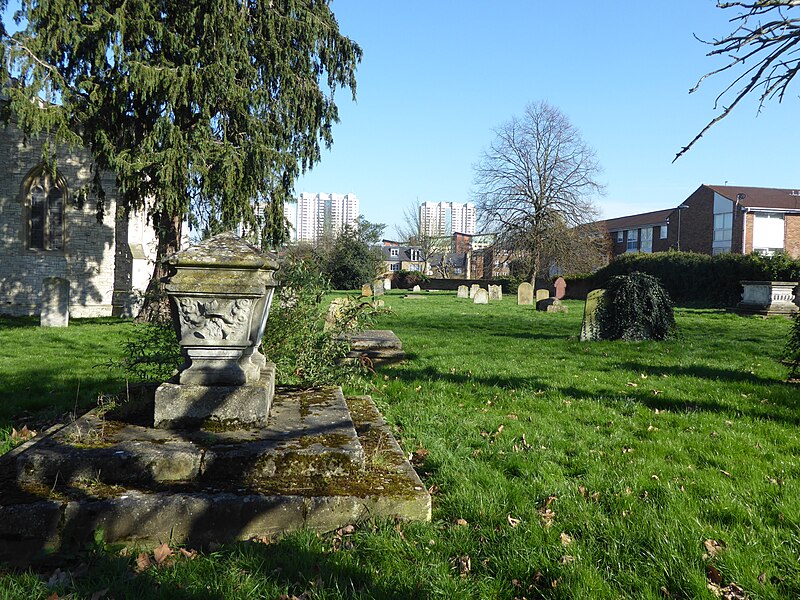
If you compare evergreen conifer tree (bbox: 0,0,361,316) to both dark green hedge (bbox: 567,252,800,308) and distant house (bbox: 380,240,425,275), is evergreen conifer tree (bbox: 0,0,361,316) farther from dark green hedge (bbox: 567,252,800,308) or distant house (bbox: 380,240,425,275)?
distant house (bbox: 380,240,425,275)

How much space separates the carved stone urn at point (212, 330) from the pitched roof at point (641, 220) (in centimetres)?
5917

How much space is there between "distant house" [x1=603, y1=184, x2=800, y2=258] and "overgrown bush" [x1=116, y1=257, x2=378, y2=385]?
45.1m

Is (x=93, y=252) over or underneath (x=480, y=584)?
over

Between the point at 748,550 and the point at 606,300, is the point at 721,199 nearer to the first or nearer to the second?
the point at 606,300

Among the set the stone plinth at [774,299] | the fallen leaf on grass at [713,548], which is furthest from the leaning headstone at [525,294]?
the fallen leaf on grass at [713,548]

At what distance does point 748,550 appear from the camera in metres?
2.98

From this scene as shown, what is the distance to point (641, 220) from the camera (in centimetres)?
6006

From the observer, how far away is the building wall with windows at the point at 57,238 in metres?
19.8

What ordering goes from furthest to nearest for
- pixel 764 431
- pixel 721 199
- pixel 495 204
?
pixel 721 199, pixel 495 204, pixel 764 431

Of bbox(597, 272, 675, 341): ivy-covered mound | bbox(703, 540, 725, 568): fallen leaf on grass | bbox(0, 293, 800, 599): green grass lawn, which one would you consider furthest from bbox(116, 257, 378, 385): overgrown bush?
bbox(597, 272, 675, 341): ivy-covered mound

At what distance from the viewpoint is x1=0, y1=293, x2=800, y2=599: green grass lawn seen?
8.86 ft

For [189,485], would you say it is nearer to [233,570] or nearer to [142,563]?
[142,563]

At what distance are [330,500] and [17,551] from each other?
1646 millimetres

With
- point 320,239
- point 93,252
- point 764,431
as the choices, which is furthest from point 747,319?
point 320,239
